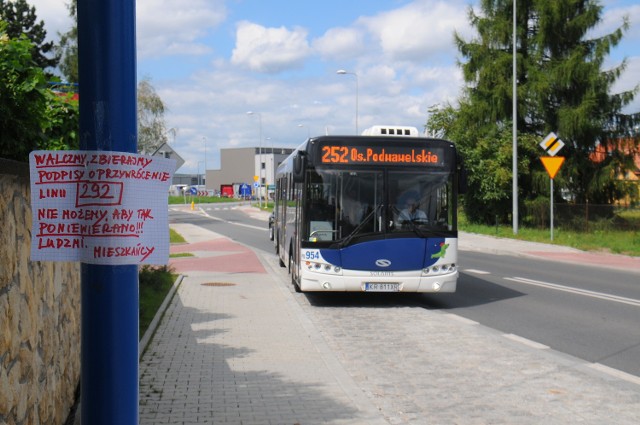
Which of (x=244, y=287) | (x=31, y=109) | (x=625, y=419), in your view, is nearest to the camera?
(x=31, y=109)

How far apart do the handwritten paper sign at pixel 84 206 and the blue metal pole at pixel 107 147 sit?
0.06m

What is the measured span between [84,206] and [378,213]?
9.83m

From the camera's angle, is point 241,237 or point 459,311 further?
point 241,237

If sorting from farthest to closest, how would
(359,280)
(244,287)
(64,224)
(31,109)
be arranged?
(244,287) < (359,280) < (31,109) < (64,224)

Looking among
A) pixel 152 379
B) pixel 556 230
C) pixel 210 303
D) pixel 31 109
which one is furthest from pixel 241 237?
pixel 31 109

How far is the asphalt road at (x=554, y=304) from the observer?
373 inches

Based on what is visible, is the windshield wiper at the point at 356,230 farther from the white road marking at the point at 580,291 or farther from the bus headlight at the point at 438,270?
the white road marking at the point at 580,291

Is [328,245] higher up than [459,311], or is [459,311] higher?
[328,245]

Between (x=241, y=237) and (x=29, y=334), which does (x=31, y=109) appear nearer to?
(x=29, y=334)

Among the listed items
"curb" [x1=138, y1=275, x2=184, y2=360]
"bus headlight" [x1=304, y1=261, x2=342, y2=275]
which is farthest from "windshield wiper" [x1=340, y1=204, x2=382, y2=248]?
"curb" [x1=138, y1=275, x2=184, y2=360]

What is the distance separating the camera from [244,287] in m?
15.3

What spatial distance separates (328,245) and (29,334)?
27.4ft

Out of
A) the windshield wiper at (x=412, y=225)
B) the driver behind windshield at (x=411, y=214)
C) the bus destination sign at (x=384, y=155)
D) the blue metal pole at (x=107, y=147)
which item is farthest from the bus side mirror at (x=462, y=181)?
the blue metal pole at (x=107, y=147)

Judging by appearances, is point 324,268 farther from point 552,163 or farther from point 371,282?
point 552,163
